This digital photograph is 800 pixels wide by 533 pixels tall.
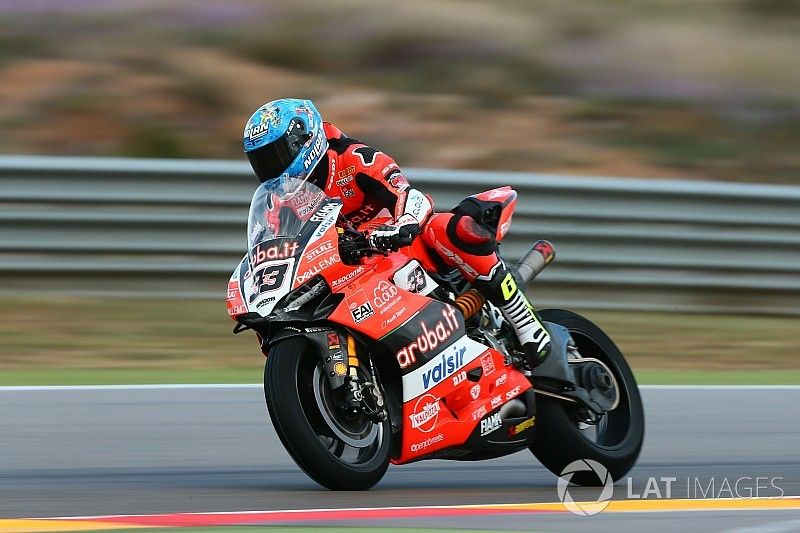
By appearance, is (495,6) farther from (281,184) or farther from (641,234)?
(281,184)

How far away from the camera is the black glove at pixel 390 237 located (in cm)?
517

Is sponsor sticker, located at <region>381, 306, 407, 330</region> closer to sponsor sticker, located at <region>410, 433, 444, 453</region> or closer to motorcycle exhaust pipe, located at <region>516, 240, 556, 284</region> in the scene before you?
sponsor sticker, located at <region>410, 433, 444, 453</region>

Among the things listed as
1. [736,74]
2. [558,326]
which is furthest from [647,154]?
[558,326]

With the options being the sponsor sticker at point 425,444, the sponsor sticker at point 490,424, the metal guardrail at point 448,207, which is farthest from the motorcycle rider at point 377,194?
the metal guardrail at point 448,207

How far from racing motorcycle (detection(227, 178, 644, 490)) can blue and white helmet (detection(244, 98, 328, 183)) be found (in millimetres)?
60

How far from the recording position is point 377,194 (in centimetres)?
552

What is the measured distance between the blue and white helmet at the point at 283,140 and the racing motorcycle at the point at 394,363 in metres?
0.06

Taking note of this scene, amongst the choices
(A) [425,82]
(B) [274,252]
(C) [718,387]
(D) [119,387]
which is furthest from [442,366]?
(A) [425,82]

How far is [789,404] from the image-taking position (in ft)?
24.6

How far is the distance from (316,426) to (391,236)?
2.50 ft

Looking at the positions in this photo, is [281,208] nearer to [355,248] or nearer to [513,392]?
[355,248]

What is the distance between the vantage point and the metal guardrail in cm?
959

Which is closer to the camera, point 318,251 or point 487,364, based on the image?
point 318,251

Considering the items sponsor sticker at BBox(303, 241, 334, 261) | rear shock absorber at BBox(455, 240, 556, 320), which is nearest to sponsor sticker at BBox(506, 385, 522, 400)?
rear shock absorber at BBox(455, 240, 556, 320)
